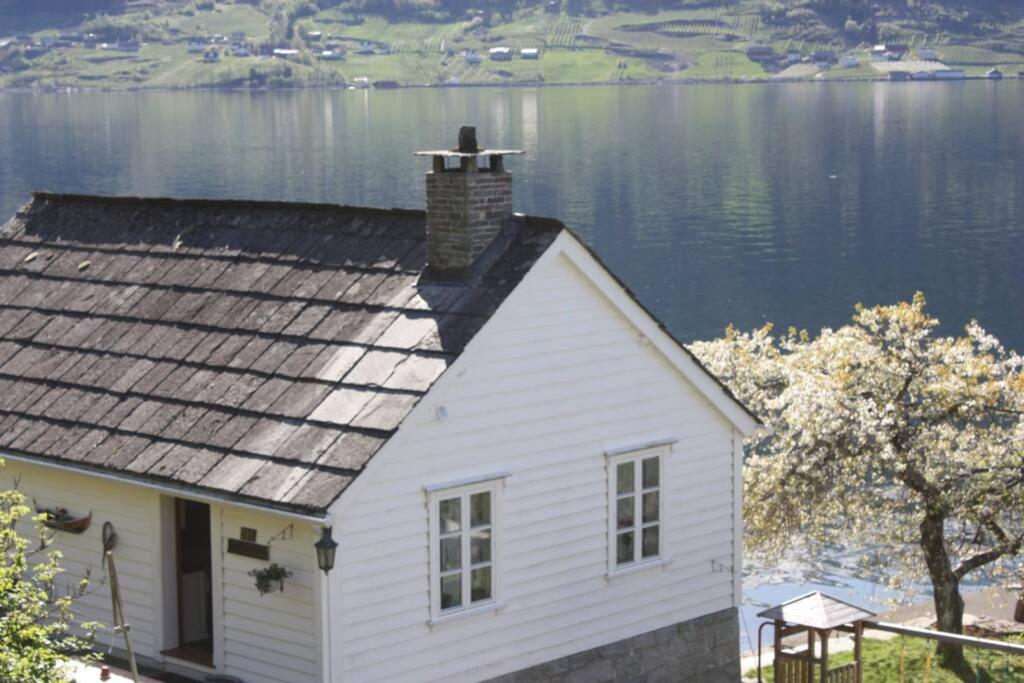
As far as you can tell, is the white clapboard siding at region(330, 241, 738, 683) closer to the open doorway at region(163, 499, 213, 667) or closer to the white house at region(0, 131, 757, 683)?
the white house at region(0, 131, 757, 683)

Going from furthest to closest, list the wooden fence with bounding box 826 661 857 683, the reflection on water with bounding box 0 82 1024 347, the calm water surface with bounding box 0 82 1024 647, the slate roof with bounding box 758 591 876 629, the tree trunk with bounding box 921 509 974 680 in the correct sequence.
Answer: the reflection on water with bounding box 0 82 1024 347 → the calm water surface with bounding box 0 82 1024 647 → the tree trunk with bounding box 921 509 974 680 → the wooden fence with bounding box 826 661 857 683 → the slate roof with bounding box 758 591 876 629

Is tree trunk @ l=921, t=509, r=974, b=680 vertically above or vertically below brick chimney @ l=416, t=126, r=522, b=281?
below

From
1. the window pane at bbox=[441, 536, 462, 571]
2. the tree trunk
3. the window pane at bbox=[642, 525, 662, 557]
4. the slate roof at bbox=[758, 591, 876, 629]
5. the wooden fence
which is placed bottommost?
the tree trunk

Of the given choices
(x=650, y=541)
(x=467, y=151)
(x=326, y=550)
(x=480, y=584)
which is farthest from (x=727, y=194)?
(x=326, y=550)

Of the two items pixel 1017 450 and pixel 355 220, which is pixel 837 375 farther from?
pixel 355 220

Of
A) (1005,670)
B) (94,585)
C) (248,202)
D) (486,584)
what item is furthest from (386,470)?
(1005,670)

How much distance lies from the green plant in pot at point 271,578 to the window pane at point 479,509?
209cm

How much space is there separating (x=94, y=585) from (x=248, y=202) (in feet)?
16.4

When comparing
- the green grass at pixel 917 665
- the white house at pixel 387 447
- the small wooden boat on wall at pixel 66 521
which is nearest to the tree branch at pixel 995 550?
the green grass at pixel 917 665

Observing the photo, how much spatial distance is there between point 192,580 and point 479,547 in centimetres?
327

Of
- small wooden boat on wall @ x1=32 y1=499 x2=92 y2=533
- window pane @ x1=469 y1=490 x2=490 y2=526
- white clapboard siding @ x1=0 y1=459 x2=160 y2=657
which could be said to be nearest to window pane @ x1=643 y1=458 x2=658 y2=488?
window pane @ x1=469 y1=490 x2=490 y2=526

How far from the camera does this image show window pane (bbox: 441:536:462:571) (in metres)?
17.0

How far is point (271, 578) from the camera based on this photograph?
1619 centimetres

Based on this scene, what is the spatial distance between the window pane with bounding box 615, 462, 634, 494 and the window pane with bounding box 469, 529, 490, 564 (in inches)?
82.6
